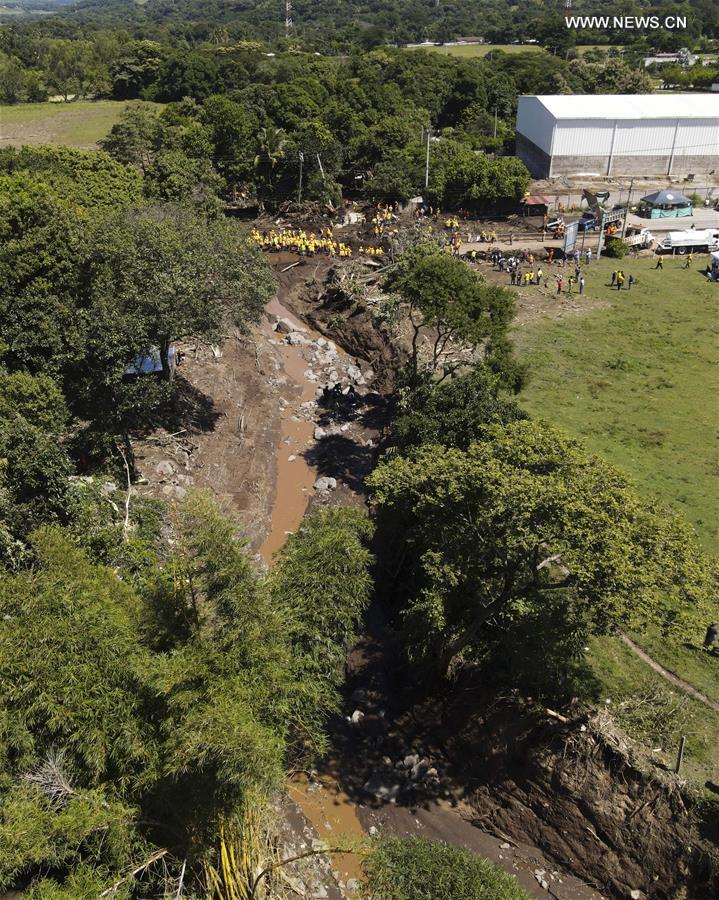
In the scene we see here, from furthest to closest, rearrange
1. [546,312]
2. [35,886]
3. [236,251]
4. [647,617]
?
[546,312]
[236,251]
[647,617]
[35,886]

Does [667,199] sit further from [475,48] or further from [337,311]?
[475,48]

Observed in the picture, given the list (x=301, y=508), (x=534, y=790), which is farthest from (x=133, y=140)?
(x=534, y=790)

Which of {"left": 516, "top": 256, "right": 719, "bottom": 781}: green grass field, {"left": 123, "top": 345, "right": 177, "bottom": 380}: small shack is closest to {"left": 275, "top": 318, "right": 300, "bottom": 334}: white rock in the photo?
{"left": 123, "top": 345, "right": 177, "bottom": 380}: small shack

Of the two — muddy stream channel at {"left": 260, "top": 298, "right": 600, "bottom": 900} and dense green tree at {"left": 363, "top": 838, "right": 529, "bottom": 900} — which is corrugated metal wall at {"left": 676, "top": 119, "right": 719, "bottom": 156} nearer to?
muddy stream channel at {"left": 260, "top": 298, "right": 600, "bottom": 900}

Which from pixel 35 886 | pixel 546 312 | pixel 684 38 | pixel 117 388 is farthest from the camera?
pixel 684 38

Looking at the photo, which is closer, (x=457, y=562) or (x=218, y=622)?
(x=218, y=622)

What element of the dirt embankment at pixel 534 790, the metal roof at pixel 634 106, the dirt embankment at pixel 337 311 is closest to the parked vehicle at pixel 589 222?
the metal roof at pixel 634 106

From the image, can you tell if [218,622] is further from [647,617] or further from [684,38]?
[684,38]

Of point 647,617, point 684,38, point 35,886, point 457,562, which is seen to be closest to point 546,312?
point 457,562
